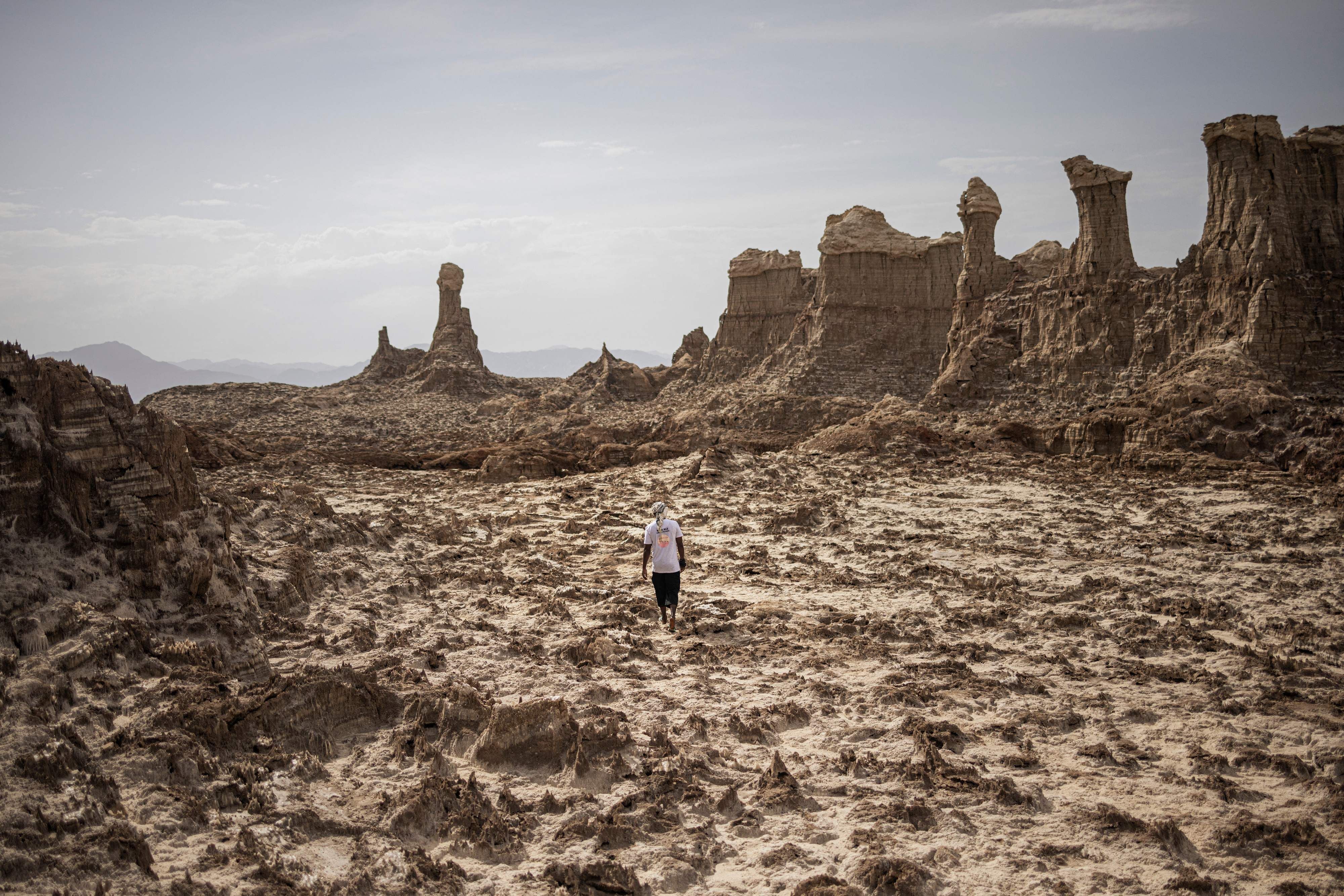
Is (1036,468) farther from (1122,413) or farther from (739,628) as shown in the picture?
(739,628)

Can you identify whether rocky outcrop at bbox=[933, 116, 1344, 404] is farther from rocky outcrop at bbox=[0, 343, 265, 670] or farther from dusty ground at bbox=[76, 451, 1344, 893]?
rocky outcrop at bbox=[0, 343, 265, 670]

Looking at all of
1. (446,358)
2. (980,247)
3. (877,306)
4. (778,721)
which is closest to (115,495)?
(778,721)

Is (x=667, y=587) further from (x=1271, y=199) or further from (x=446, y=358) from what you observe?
(x=446, y=358)

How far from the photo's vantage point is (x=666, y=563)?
8.45 metres

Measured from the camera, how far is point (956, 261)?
4275 centimetres

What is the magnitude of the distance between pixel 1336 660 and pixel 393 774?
7696mm

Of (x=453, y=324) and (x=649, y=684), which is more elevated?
(x=453, y=324)

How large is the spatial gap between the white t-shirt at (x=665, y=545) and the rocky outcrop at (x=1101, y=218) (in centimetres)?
2688

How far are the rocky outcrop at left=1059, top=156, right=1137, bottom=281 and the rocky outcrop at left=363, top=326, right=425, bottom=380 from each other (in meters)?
48.1

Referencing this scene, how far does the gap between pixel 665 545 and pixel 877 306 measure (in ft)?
123

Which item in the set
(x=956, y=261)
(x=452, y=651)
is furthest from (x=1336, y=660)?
(x=956, y=261)

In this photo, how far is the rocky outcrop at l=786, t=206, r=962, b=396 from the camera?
1662 inches

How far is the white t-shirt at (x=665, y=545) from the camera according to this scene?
8445mm

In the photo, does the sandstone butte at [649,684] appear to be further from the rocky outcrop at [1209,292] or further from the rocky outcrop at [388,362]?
the rocky outcrop at [388,362]
